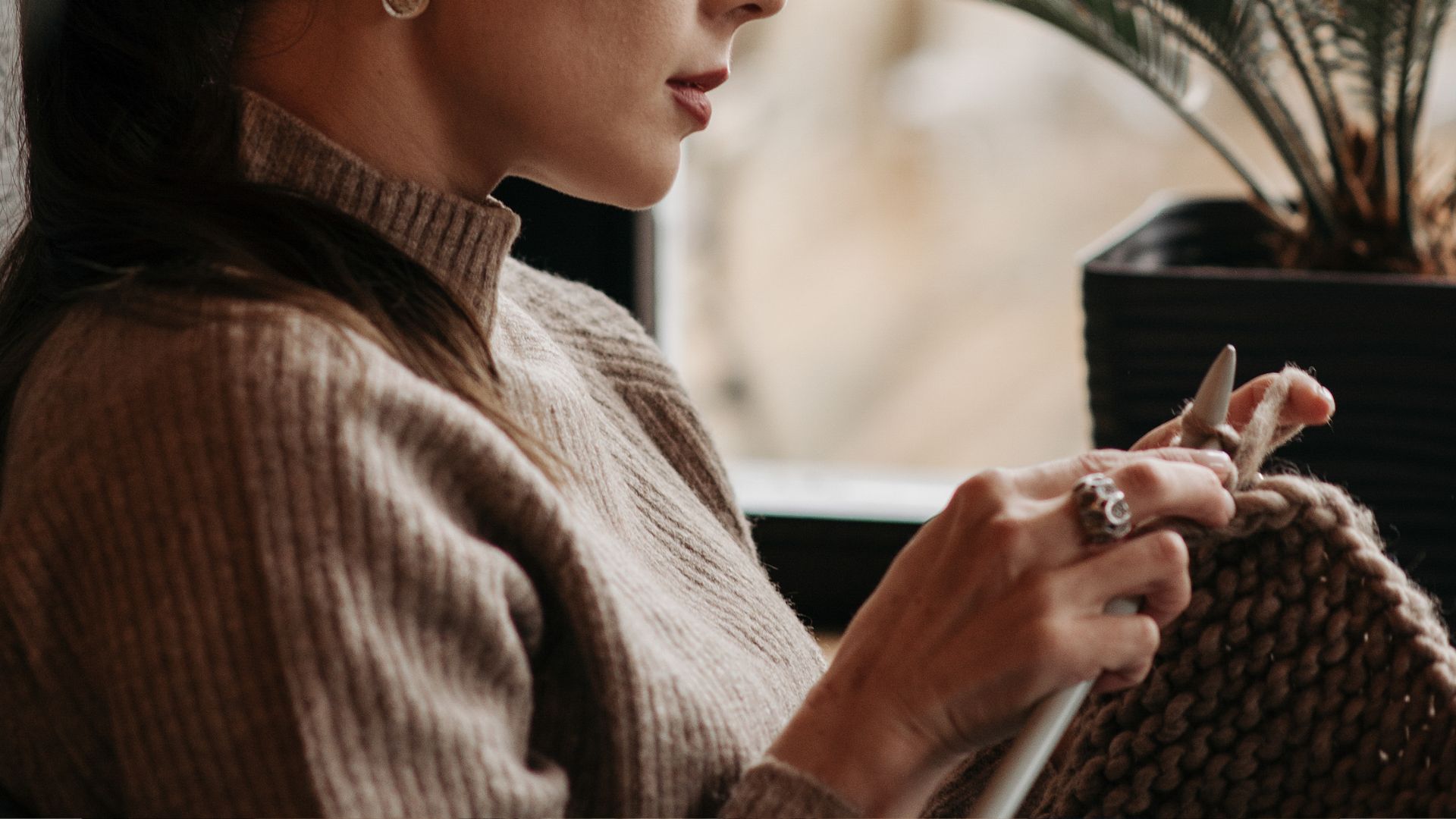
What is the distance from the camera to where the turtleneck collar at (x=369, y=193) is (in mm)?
712

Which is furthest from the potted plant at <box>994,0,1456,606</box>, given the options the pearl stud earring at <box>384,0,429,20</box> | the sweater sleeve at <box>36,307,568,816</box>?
the sweater sleeve at <box>36,307,568,816</box>

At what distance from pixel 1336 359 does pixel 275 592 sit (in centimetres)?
99

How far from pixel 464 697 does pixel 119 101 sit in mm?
395

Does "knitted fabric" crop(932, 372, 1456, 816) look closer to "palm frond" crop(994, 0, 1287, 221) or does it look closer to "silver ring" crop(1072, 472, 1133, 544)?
"silver ring" crop(1072, 472, 1133, 544)

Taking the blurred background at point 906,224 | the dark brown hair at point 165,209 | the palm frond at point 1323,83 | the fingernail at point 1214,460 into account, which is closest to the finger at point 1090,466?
the fingernail at point 1214,460

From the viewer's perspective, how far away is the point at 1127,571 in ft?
2.01

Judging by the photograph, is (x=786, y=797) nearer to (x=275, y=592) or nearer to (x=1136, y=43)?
(x=275, y=592)

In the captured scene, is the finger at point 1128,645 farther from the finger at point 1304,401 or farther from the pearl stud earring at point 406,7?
the pearl stud earring at point 406,7

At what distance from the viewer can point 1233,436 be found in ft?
2.30

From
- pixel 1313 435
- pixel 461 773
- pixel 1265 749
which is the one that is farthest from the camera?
pixel 1313 435

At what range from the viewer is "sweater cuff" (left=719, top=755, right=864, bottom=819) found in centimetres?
60

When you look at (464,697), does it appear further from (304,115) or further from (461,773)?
(304,115)

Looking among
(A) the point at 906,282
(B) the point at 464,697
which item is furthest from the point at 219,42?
(A) the point at 906,282

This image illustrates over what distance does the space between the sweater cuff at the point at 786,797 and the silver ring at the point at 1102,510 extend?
164mm
